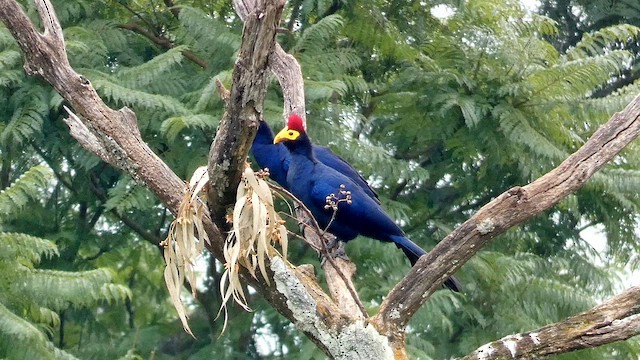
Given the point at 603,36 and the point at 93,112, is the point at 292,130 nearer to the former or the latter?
the point at 93,112

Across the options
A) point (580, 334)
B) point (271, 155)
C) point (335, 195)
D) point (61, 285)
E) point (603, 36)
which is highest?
point (603, 36)

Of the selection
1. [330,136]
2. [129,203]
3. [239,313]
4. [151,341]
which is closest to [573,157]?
[330,136]

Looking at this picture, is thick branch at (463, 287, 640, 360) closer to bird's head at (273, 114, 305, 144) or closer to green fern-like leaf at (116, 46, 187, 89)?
bird's head at (273, 114, 305, 144)

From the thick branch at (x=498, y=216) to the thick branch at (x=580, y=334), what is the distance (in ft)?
0.92

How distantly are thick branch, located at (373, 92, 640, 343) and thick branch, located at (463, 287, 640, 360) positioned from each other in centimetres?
28

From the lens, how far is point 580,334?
3.21 meters

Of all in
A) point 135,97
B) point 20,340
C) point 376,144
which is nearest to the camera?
point 20,340

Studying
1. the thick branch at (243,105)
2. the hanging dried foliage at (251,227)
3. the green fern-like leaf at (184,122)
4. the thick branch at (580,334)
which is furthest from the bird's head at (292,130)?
the thick branch at (580,334)

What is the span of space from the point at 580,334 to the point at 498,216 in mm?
435

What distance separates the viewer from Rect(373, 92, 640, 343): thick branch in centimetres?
A: 335

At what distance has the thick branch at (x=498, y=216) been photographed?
335 centimetres

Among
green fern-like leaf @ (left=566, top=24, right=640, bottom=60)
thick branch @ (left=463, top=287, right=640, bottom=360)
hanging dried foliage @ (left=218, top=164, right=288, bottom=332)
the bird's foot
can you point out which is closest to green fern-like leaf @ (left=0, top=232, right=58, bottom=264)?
the bird's foot

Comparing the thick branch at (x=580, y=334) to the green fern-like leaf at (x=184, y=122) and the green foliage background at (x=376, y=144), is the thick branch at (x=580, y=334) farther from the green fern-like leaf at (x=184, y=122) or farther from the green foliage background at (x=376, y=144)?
the green fern-like leaf at (x=184, y=122)

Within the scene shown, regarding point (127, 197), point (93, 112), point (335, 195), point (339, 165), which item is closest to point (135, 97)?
point (127, 197)
